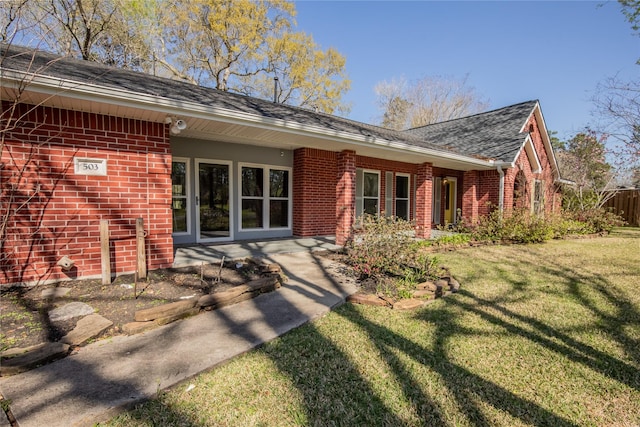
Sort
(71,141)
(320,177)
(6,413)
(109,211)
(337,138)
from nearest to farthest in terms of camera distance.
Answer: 1. (6,413)
2. (71,141)
3. (109,211)
4. (337,138)
5. (320,177)

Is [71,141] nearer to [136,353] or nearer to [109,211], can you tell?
[109,211]

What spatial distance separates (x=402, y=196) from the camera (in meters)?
12.4

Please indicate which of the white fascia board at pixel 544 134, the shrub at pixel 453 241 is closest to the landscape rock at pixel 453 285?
the shrub at pixel 453 241

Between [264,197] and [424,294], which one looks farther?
[264,197]

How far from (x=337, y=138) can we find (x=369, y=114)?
2700cm

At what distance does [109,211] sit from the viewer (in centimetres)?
481

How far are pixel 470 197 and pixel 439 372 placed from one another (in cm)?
1074

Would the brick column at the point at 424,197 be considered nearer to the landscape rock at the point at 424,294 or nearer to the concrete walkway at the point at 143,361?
the landscape rock at the point at 424,294

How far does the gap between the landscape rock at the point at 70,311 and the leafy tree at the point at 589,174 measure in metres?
18.3

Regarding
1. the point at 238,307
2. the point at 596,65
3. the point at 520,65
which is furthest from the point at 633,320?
the point at 596,65

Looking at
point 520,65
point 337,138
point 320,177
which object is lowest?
point 320,177

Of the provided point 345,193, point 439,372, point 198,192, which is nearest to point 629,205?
point 345,193

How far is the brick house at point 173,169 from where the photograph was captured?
4.24m

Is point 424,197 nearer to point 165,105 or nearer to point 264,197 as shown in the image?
point 264,197
